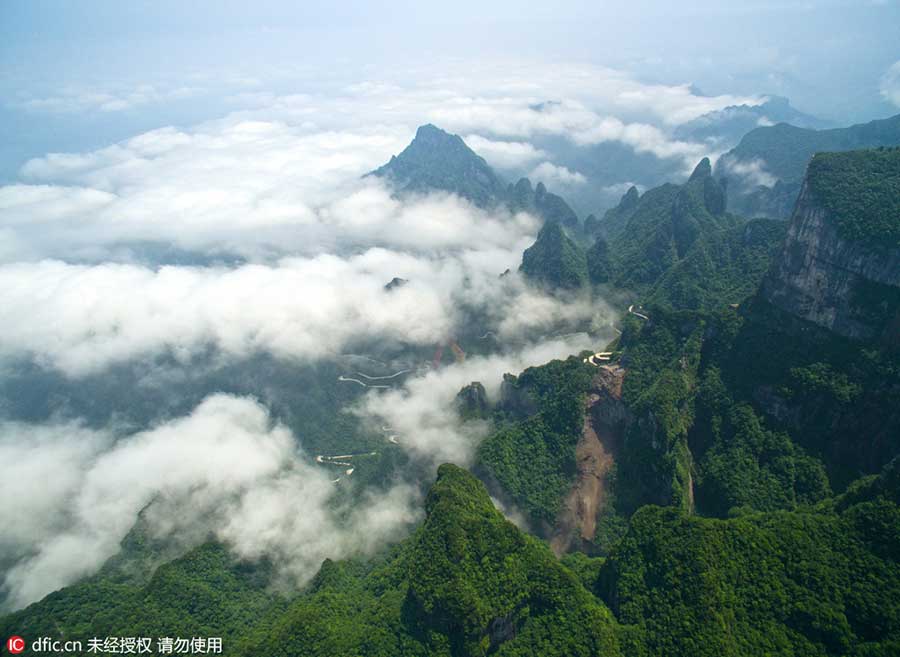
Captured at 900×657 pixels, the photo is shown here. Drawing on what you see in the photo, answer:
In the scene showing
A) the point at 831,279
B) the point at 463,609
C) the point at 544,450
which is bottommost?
the point at 544,450

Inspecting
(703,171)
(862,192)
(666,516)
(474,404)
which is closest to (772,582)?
(666,516)

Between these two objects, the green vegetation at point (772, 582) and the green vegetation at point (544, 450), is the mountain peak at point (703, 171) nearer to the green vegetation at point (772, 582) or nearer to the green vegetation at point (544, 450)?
the green vegetation at point (544, 450)

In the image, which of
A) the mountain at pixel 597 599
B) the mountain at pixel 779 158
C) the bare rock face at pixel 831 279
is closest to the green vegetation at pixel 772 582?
the mountain at pixel 597 599

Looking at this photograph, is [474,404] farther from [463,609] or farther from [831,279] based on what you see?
[831,279]

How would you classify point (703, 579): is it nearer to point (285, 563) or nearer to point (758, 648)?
point (758, 648)

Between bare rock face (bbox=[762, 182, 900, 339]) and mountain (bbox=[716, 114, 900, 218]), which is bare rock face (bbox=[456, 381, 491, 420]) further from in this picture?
mountain (bbox=[716, 114, 900, 218])

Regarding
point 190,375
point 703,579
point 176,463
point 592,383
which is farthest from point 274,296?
point 703,579
